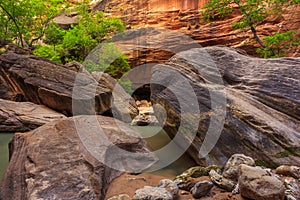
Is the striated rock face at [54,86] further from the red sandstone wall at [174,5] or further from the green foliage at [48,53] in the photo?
the red sandstone wall at [174,5]

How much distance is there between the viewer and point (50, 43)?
1720 cm

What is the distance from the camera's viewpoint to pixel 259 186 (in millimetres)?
2441

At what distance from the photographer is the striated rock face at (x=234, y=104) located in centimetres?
370

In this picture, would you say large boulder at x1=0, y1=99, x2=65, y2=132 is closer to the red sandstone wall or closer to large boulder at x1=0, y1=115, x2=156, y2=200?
large boulder at x1=0, y1=115, x2=156, y2=200

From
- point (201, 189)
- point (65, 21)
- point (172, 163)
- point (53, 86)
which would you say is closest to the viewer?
point (201, 189)

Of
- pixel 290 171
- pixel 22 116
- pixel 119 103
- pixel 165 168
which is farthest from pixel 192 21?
pixel 290 171

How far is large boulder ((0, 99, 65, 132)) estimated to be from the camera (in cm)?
767

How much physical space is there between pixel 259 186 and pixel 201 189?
72 centimetres

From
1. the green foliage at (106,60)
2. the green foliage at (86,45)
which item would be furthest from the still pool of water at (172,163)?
the green foliage at (86,45)

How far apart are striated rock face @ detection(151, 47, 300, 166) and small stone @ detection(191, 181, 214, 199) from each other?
1.29 meters

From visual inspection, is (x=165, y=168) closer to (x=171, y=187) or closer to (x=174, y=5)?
(x=171, y=187)

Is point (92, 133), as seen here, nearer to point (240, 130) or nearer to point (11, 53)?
point (240, 130)

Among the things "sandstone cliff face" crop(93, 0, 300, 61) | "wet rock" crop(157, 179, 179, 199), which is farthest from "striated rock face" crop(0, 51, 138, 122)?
"sandstone cliff face" crop(93, 0, 300, 61)

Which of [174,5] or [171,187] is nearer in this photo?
[171,187]
